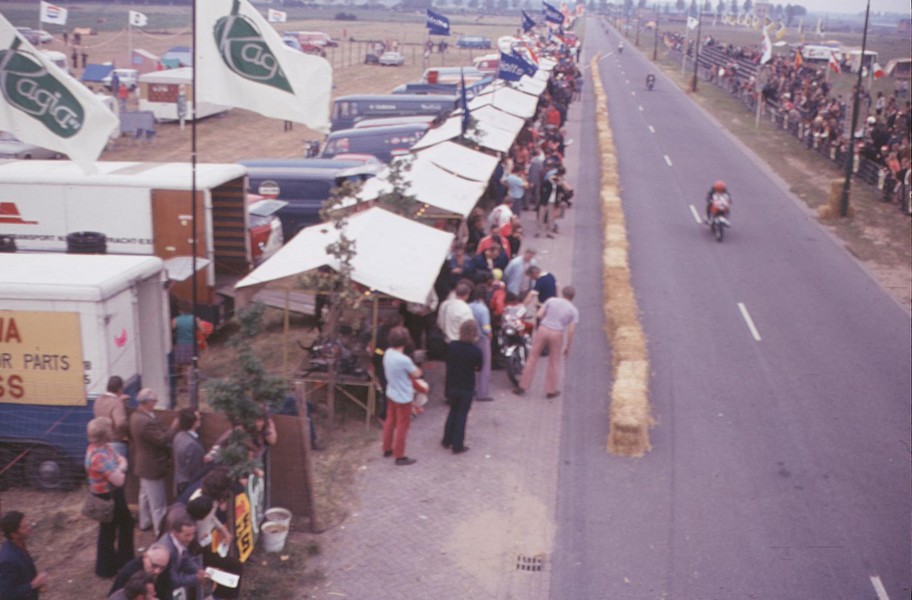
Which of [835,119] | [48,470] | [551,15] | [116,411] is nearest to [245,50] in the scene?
[116,411]

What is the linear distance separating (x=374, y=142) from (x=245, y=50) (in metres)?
19.1

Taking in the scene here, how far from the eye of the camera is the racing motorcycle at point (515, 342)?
13.2 m

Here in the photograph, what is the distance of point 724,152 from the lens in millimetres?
36281

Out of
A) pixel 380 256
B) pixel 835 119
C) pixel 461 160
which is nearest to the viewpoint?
pixel 380 256

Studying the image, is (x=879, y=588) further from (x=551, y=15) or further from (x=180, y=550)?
(x=551, y=15)

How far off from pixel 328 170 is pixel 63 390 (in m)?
12.3

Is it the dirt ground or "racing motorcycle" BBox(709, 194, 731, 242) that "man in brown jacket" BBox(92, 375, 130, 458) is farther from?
"racing motorcycle" BBox(709, 194, 731, 242)

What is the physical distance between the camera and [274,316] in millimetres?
16375

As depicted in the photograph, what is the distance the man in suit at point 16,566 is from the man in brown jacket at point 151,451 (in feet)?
5.58

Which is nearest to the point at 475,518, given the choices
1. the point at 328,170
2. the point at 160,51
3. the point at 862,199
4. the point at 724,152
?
the point at 328,170

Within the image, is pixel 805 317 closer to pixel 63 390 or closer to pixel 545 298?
pixel 545 298

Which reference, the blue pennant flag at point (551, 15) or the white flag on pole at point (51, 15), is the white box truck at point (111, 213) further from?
the blue pennant flag at point (551, 15)

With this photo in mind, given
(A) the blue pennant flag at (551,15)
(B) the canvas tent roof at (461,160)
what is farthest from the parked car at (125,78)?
(B) the canvas tent roof at (461,160)

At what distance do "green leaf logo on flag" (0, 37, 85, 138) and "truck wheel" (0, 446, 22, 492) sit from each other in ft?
12.2
